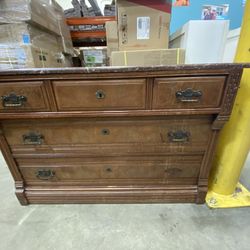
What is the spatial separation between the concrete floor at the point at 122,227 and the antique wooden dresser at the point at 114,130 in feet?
0.25

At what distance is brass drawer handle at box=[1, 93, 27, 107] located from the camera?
82 cm

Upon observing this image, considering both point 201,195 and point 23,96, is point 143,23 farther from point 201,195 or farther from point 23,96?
point 201,195

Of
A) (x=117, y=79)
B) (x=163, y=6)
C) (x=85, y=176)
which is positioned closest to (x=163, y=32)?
(x=163, y=6)

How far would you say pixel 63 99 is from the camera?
0.83 m

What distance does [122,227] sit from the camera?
101 centimetres

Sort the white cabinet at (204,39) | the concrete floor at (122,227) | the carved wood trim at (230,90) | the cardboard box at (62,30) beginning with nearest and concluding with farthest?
1. the carved wood trim at (230,90)
2. the concrete floor at (122,227)
3. the white cabinet at (204,39)
4. the cardboard box at (62,30)

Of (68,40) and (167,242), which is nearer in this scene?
(167,242)

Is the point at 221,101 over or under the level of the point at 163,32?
under

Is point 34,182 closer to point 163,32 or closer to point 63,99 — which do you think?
point 63,99

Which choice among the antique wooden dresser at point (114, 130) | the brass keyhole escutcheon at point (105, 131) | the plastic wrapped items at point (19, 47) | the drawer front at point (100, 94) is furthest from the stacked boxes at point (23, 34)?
the brass keyhole escutcheon at point (105, 131)

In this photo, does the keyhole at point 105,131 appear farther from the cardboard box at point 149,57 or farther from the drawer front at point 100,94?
the cardboard box at point 149,57

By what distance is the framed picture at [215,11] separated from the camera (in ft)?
7.10

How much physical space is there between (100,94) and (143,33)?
573 millimetres

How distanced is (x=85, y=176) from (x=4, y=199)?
2.35 feet
